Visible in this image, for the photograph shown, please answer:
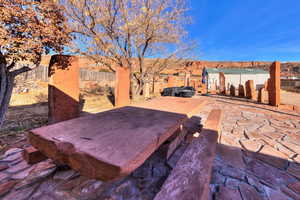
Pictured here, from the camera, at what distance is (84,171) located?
0.66m

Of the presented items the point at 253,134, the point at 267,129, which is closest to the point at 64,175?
the point at 253,134

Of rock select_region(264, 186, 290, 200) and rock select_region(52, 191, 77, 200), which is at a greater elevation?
rock select_region(52, 191, 77, 200)

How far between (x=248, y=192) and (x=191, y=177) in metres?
0.90

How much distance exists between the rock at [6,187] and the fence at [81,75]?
1008cm

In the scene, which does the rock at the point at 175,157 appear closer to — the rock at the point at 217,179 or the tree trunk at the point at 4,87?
the rock at the point at 217,179

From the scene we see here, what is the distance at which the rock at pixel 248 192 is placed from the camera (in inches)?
45.2

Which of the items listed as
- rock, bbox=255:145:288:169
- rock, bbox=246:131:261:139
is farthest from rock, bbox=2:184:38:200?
rock, bbox=246:131:261:139

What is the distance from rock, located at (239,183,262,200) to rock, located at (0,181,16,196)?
2.16 metres

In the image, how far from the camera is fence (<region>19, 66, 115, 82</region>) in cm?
885

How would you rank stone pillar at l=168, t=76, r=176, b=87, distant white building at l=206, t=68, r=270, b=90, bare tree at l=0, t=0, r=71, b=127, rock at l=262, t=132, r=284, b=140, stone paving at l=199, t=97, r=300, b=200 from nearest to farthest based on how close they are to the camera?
stone paving at l=199, t=97, r=300, b=200 < bare tree at l=0, t=0, r=71, b=127 < rock at l=262, t=132, r=284, b=140 < stone pillar at l=168, t=76, r=176, b=87 < distant white building at l=206, t=68, r=270, b=90

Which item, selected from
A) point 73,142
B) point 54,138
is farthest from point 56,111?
point 73,142

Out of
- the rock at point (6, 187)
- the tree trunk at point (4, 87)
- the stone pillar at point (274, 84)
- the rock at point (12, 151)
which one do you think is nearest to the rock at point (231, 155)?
the rock at point (6, 187)

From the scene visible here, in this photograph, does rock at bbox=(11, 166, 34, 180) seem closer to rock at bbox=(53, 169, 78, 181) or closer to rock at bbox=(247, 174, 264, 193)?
rock at bbox=(53, 169, 78, 181)

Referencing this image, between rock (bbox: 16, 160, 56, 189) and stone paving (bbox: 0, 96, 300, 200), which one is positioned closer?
stone paving (bbox: 0, 96, 300, 200)
